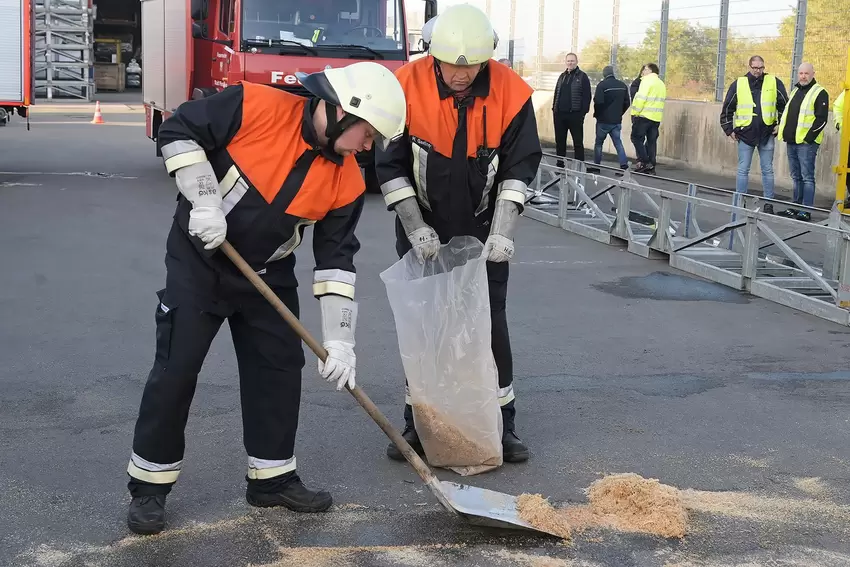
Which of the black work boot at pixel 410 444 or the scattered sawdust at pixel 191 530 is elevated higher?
the black work boot at pixel 410 444

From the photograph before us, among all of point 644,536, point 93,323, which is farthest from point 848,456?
point 93,323

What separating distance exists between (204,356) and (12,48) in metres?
11.2

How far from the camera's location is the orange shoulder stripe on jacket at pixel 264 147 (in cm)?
369

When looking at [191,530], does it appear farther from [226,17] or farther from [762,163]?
[762,163]

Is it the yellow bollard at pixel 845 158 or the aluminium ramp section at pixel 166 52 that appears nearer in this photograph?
the yellow bollard at pixel 845 158

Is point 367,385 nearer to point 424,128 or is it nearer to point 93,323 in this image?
point 424,128

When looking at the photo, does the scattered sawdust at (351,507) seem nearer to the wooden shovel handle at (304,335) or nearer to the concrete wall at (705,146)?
the wooden shovel handle at (304,335)

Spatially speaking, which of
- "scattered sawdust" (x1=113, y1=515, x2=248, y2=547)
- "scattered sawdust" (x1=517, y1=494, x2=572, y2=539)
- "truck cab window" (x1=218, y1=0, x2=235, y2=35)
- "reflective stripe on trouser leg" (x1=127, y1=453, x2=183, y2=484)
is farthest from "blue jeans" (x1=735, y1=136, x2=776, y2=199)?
"reflective stripe on trouser leg" (x1=127, y1=453, x2=183, y2=484)

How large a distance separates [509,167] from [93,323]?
135 inches

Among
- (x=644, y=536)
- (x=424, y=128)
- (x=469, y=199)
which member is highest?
(x=424, y=128)

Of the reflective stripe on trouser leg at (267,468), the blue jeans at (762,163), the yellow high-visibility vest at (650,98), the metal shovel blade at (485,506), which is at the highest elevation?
the yellow high-visibility vest at (650,98)

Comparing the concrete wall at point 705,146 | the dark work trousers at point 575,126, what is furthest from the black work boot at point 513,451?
the dark work trousers at point 575,126

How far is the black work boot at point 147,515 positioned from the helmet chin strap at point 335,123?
142 cm

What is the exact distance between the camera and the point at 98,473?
14.5 feet
